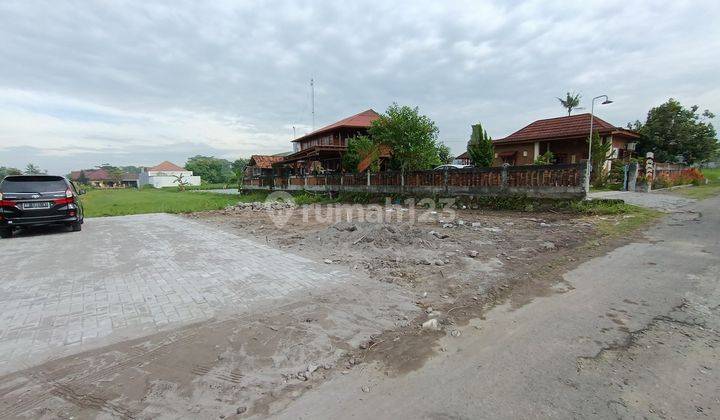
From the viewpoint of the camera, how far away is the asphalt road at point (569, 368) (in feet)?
7.09

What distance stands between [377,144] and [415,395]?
19095 mm

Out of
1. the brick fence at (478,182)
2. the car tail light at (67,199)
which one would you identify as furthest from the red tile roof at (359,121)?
the car tail light at (67,199)

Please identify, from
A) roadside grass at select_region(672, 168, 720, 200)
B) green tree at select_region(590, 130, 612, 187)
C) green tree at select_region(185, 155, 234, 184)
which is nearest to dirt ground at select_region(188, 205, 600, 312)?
roadside grass at select_region(672, 168, 720, 200)

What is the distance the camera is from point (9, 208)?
8.30m

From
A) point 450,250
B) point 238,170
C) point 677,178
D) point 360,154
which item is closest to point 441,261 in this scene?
point 450,250

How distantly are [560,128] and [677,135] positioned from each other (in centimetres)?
930

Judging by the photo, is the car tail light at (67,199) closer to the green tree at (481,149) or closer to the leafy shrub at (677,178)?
the green tree at (481,149)

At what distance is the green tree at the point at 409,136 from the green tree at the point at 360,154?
182 cm

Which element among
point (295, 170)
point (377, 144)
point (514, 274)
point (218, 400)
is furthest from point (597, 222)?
point (295, 170)

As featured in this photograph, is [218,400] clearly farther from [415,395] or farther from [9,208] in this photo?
[9,208]

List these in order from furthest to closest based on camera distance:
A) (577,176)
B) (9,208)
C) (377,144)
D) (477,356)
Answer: (377,144) → (577,176) → (9,208) → (477,356)

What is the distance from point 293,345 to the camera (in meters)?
3.00

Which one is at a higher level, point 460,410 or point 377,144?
point 377,144

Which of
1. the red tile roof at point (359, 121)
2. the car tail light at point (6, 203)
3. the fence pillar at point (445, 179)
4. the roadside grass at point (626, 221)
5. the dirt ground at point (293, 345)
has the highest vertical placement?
the red tile roof at point (359, 121)
